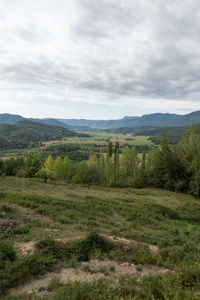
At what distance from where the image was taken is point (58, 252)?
346 inches

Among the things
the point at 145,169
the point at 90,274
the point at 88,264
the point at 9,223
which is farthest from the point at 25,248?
the point at 145,169

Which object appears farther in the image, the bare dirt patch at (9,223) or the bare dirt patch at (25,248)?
the bare dirt patch at (9,223)

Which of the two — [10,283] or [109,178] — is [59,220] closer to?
[10,283]

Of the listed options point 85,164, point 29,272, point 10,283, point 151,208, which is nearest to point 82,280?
point 29,272

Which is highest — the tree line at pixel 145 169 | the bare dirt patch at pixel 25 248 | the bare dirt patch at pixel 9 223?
the bare dirt patch at pixel 25 248

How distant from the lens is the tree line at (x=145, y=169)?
4534cm

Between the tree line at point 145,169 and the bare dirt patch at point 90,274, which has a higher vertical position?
the bare dirt patch at point 90,274

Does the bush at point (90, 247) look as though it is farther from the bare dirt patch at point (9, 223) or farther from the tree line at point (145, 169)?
the tree line at point (145, 169)

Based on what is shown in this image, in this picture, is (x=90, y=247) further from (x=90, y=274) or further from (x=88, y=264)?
(x=90, y=274)

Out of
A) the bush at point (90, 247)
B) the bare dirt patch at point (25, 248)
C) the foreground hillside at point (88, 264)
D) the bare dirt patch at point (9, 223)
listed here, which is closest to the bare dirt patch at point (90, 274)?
the foreground hillside at point (88, 264)

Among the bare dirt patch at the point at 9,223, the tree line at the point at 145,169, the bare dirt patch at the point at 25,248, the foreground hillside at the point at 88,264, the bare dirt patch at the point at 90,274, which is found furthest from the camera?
the tree line at the point at 145,169

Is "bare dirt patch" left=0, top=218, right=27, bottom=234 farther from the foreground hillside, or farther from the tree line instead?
the tree line

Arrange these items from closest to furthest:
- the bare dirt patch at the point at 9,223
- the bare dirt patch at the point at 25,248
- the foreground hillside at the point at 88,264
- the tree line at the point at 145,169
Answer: the foreground hillside at the point at 88,264, the bare dirt patch at the point at 25,248, the bare dirt patch at the point at 9,223, the tree line at the point at 145,169

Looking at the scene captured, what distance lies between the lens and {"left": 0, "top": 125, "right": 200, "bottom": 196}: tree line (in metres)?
45.3
